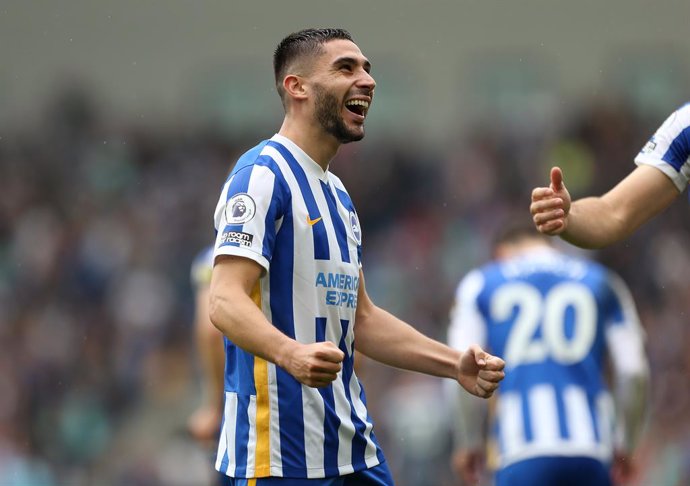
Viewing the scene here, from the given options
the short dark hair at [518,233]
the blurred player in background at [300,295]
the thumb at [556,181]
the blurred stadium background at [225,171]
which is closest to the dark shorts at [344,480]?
the blurred player in background at [300,295]

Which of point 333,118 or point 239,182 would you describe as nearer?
point 239,182

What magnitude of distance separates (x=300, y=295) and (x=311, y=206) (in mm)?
280

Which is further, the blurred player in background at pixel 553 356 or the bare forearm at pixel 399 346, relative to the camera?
the blurred player in background at pixel 553 356

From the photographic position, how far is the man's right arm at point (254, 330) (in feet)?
11.4

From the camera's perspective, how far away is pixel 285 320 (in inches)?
155

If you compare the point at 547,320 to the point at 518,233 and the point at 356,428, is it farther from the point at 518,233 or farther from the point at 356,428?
the point at 356,428

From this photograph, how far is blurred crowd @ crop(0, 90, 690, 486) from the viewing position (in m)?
11.7

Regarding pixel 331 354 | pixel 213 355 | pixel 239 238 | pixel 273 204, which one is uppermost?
pixel 213 355

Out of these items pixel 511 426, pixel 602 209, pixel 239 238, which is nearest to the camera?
pixel 239 238

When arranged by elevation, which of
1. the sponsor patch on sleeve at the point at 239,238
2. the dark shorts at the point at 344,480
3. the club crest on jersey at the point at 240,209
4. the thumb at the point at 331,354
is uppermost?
the club crest on jersey at the point at 240,209

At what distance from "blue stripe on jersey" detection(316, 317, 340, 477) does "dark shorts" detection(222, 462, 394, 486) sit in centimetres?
4

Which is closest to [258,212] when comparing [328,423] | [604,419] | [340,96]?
[340,96]

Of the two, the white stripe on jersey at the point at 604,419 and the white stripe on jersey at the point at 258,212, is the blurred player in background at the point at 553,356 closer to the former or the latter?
the white stripe on jersey at the point at 604,419

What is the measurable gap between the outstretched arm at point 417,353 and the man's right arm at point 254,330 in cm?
60
